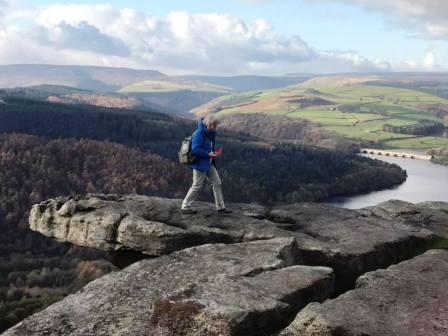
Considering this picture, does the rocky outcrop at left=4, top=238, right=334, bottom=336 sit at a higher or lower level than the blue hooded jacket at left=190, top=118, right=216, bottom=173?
lower

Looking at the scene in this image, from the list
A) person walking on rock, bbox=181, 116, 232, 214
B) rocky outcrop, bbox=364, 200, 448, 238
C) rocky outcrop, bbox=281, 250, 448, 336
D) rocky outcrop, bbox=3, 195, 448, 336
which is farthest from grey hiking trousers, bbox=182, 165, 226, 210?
rocky outcrop, bbox=364, 200, 448, 238

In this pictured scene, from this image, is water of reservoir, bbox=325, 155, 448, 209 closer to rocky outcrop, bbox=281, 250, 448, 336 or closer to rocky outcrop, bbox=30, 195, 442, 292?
rocky outcrop, bbox=30, 195, 442, 292

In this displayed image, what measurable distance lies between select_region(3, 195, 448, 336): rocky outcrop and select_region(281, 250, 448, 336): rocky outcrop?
33 millimetres

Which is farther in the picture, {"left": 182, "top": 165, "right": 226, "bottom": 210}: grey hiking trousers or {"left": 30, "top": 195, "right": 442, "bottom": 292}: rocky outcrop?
{"left": 182, "top": 165, "right": 226, "bottom": 210}: grey hiking trousers

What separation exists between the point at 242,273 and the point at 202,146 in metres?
6.86

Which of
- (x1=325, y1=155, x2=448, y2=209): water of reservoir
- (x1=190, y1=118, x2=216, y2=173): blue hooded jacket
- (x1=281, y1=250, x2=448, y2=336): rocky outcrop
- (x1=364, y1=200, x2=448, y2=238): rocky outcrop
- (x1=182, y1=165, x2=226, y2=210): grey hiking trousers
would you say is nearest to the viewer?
(x1=281, y1=250, x2=448, y2=336): rocky outcrop

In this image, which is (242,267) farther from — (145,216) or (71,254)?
(71,254)

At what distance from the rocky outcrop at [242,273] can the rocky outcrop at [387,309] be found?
0.11ft

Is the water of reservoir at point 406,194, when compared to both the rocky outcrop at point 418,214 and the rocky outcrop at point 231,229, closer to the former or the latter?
the rocky outcrop at point 418,214

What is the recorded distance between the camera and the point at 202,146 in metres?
21.6

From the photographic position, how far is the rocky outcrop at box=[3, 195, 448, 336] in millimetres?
13445

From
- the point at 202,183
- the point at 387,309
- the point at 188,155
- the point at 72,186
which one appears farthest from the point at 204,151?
the point at 72,186

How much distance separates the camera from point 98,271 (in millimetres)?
105625

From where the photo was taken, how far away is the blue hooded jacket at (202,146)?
21.4 meters
